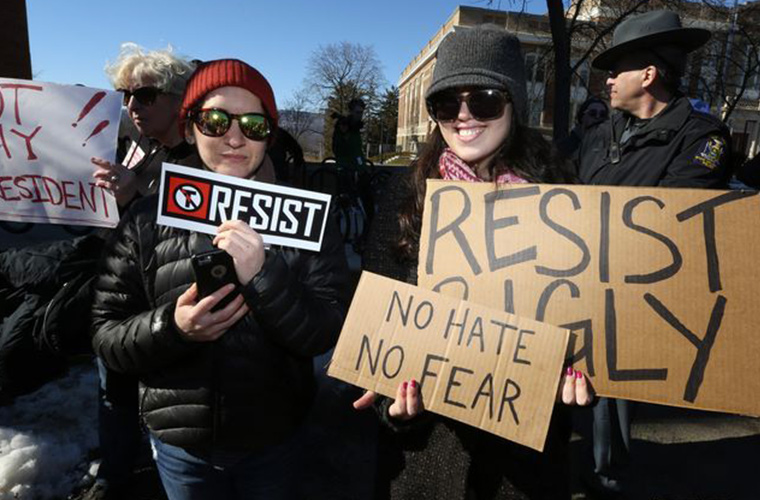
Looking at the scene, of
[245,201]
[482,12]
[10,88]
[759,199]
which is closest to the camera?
[759,199]

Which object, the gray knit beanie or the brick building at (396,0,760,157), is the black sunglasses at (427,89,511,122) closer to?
the gray knit beanie

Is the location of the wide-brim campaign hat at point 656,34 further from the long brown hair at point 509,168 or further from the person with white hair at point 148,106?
the person with white hair at point 148,106

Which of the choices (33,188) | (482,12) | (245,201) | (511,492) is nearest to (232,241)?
(245,201)

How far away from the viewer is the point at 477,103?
1.44 meters

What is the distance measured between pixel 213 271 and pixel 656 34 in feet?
7.56

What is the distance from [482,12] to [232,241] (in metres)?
47.9

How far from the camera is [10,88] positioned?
2.16 m

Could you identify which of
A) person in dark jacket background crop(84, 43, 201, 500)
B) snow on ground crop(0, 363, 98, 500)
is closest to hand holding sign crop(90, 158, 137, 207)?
person in dark jacket background crop(84, 43, 201, 500)

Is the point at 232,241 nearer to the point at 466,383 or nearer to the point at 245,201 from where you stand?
the point at 245,201

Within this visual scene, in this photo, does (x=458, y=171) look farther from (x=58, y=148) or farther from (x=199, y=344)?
(x=58, y=148)

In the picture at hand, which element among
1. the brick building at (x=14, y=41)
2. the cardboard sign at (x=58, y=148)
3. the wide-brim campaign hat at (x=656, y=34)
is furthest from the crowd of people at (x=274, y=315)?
the brick building at (x=14, y=41)

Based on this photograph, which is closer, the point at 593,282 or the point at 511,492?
the point at 593,282

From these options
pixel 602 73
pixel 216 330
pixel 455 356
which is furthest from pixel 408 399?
pixel 602 73

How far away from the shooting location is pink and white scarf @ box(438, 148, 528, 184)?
1465 millimetres
